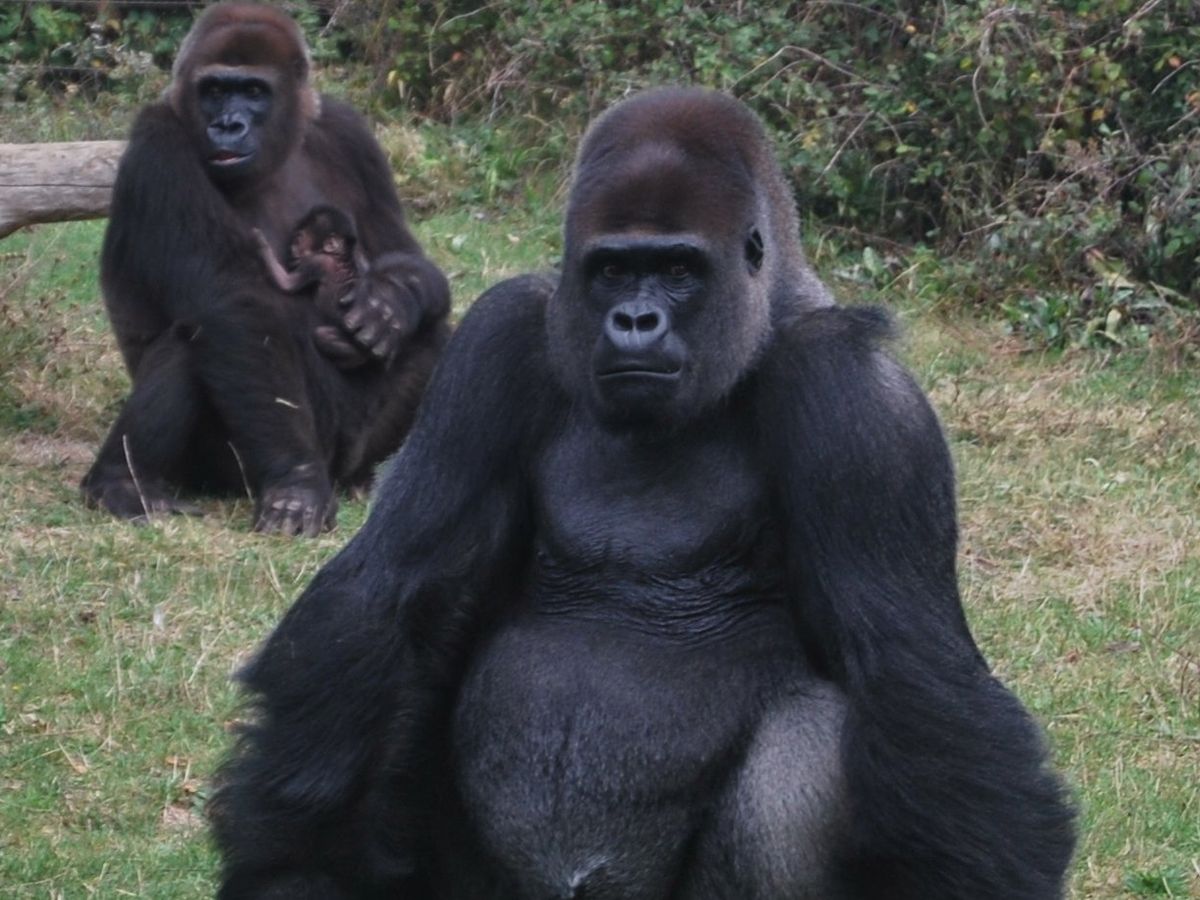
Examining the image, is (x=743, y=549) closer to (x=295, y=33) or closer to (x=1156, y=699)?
(x=1156, y=699)

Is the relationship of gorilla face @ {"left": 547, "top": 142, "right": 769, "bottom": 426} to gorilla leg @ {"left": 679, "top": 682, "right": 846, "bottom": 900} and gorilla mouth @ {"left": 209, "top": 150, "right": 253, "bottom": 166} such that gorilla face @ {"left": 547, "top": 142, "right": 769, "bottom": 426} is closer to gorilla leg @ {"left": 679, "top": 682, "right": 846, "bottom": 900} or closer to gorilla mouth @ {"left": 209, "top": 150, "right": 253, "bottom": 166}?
gorilla leg @ {"left": 679, "top": 682, "right": 846, "bottom": 900}

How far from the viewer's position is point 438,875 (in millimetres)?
3547

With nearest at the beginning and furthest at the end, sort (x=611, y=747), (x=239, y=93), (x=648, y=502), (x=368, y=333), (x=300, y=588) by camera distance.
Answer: (x=611, y=747), (x=648, y=502), (x=300, y=588), (x=368, y=333), (x=239, y=93)

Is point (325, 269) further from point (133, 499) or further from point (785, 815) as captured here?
point (785, 815)

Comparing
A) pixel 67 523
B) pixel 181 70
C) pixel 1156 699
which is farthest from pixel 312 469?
pixel 1156 699

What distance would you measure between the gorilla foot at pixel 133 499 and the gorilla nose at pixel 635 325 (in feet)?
11.7

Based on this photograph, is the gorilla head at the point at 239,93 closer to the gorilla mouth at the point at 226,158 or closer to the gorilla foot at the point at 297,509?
the gorilla mouth at the point at 226,158

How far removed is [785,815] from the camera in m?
3.24

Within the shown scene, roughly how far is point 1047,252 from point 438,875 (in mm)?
5589

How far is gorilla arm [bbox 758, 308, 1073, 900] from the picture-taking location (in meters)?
3.18

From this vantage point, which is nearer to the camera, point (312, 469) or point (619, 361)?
point (619, 361)

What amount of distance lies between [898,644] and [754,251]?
0.69 metres

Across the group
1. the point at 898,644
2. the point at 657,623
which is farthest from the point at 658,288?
the point at 898,644

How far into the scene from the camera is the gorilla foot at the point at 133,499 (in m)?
6.57
